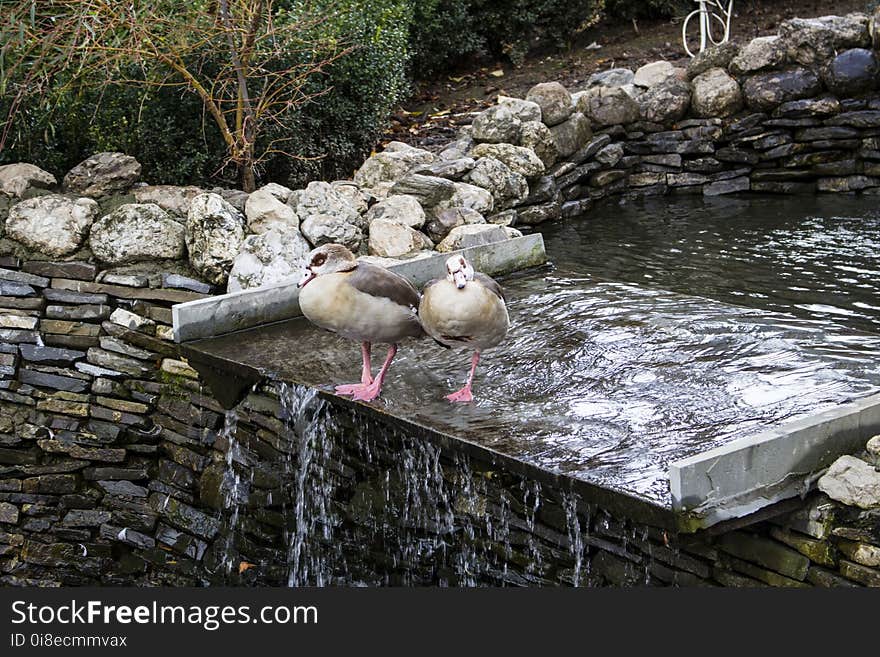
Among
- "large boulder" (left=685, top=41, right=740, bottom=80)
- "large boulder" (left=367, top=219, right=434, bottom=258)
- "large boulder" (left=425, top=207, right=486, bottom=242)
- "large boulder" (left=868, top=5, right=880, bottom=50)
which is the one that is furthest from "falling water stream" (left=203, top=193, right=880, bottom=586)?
"large boulder" (left=685, top=41, right=740, bottom=80)

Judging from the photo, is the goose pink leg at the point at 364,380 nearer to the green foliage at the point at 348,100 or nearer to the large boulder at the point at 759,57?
the green foliage at the point at 348,100

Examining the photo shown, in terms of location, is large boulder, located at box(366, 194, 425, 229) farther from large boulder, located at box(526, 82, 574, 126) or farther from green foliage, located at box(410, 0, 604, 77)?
green foliage, located at box(410, 0, 604, 77)

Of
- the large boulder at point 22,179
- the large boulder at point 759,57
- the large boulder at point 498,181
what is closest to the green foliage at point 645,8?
the large boulder at point 759,57

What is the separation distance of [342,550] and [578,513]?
70.5 inches

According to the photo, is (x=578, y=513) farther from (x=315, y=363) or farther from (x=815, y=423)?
(x=315, y=363)

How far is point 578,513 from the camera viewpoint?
454cm

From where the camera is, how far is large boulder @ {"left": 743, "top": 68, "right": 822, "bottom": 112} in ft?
34.9

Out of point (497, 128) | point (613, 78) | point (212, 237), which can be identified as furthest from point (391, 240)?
point (613, 78)

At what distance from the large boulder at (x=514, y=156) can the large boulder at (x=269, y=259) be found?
3041 millimetres

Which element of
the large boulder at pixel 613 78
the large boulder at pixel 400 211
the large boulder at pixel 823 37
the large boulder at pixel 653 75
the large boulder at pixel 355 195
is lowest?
the large boulder at pixel 400 211

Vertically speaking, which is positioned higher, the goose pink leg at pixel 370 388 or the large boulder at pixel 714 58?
the large boulder at pixel 714 58

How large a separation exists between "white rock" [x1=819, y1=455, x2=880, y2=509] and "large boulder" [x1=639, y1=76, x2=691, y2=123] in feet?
24.8

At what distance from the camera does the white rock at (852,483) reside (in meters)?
3.83

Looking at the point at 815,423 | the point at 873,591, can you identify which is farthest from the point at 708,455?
the point at 873,591
